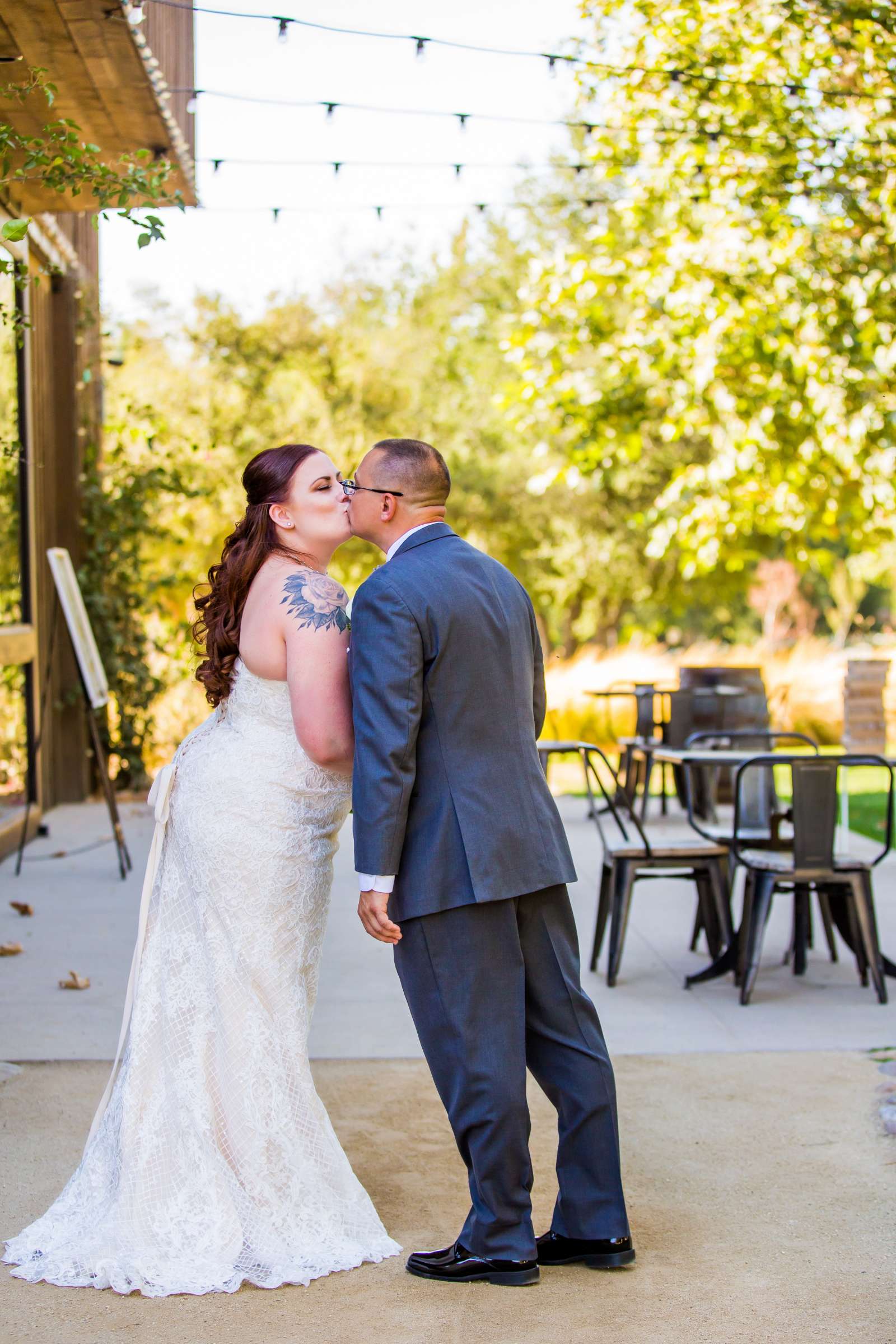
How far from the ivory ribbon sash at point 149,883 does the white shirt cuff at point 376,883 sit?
0.66 metres

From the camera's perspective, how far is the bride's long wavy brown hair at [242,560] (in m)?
3.31

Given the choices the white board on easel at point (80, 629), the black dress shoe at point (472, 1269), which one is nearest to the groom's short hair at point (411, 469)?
the black dress shoe at point (472, 1269)

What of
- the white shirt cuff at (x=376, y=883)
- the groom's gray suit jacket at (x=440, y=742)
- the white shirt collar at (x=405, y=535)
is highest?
the white shirt collar at (x=405, y=535)

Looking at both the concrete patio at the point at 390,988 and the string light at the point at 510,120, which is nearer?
the concrete patio at the point at 390,988

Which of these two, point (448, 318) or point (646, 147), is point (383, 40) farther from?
point (448, 318)

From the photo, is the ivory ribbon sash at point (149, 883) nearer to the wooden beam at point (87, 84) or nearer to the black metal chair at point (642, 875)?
the black metal chair at point (642, 875)

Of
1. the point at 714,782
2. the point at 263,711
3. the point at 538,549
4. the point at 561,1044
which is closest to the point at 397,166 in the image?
the point at 714,782

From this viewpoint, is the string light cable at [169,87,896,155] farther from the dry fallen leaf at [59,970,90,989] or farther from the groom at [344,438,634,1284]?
the groom at [344,438,634,1284]

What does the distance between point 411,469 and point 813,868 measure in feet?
9.44

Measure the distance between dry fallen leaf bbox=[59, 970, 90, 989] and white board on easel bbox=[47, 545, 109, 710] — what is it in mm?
2539

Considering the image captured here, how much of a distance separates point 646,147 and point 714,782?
5.29m

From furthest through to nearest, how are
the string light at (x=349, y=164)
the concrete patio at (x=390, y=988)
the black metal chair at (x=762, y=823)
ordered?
the string light at (x=349, y=164) → the black metal chair at (x=762, y=823) → the concrete patio at (x=390, y=988)

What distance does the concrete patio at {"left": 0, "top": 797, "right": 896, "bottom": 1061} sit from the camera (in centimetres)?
489

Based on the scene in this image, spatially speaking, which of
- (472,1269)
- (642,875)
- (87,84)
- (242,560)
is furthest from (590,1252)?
(87,84)
